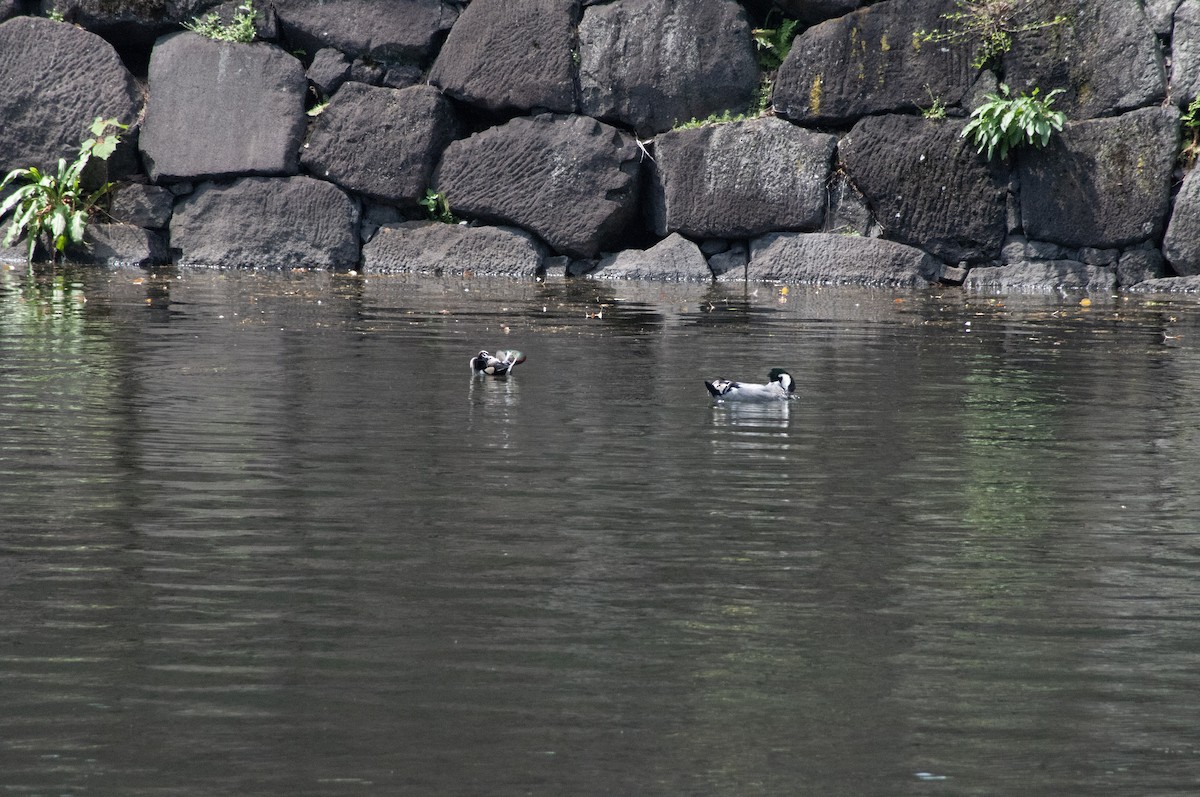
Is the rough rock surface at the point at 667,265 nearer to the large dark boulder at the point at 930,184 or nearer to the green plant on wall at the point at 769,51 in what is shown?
the green plant on wall at the point at 769,51

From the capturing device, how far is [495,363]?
866cm

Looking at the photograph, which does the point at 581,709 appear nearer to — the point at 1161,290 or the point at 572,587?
the point at 572,587

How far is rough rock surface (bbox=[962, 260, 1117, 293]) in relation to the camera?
648 inches

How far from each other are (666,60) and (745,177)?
Result: 5.37ft

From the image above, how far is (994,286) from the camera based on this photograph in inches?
656


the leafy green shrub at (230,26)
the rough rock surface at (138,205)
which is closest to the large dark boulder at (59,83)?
the rough rock surface at (138,205)

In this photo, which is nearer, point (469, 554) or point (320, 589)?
point (320, 589)

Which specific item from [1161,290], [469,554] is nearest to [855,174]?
[1161,290]

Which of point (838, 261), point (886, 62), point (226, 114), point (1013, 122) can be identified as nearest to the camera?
point (1013, 122)

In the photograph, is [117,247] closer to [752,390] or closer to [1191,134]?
[752,390]

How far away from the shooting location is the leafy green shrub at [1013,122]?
52.3 feet

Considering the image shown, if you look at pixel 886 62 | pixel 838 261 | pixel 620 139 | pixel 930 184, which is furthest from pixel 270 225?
pixel 930 184

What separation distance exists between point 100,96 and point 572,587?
15.4 metres

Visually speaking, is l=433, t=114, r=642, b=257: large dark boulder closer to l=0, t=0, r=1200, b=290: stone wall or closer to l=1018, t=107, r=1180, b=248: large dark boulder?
l=0, t=0, r=1200, b=290: stone wall
